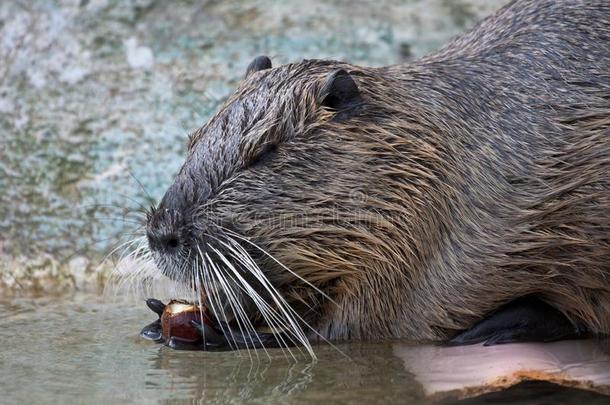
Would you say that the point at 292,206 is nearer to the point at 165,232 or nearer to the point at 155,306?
the point at 165,232

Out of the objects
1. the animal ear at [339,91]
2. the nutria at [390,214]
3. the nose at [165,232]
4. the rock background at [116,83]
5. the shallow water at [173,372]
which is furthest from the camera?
→ the rock background at [116,83]

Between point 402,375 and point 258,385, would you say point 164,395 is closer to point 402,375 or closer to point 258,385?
point 258,385

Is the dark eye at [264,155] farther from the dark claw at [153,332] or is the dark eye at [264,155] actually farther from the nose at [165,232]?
the dark claw at [153,332]

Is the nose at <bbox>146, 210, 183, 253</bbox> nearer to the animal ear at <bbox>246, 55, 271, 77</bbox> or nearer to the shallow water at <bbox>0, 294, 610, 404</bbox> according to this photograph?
the shallow water at <bbox>0, 294, 610, 404</bbox>

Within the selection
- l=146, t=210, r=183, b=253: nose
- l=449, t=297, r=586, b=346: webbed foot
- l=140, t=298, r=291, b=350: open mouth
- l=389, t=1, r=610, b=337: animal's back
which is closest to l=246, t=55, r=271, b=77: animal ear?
l=389, t=1, r=610, b=337: animal's back

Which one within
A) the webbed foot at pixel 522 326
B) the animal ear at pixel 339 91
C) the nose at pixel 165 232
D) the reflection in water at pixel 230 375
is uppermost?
the animal ear at pixel 339 91

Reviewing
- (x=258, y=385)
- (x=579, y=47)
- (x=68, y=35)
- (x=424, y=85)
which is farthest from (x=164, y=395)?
(x=68, y=35)

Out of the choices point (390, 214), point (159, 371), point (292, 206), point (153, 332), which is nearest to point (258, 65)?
point (292, 206)

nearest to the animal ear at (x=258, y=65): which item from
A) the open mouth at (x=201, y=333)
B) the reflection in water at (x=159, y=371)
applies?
the open mouth at (x=201, y=333)
